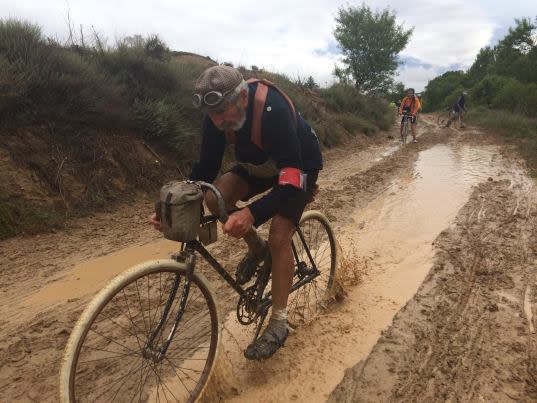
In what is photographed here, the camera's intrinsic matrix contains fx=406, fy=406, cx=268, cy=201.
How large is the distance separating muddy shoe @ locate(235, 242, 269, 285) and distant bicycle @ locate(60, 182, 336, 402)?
0.05 metres

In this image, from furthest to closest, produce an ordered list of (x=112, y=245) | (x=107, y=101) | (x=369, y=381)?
1. (x=107, y=101)
2. (x=112, y=245)
3. (x=369, y=381)

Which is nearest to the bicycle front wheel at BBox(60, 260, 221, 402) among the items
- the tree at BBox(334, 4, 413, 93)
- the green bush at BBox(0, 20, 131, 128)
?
the green bush at BBox(0, 20, 131, 128)

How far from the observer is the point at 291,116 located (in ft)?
7.88

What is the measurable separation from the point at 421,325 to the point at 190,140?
587 centimetres

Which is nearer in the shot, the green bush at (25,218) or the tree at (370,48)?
the green bush at (25,218)

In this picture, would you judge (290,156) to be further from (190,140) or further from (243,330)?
(190,140)

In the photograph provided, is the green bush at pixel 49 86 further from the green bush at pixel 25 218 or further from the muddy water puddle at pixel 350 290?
the muddy water puddle at pixel 350 290

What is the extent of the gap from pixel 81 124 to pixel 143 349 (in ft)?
17.4

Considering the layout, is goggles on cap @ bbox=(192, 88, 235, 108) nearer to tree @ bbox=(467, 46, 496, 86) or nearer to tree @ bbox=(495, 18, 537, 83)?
tree @ bbox=(495, 18, 537, 83)

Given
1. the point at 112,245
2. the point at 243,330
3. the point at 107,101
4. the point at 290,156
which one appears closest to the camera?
the point at 290,156

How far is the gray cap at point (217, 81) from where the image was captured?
86.0 inches

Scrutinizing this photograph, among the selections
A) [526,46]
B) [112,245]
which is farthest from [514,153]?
[526,46]

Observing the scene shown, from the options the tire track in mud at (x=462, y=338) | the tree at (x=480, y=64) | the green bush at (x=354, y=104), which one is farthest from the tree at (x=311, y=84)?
the tree at (x=480, y=64)

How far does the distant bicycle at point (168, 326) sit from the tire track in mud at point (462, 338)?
0.77m
